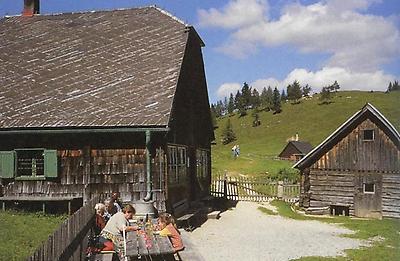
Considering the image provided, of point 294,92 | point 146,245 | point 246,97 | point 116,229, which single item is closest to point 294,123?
point 294,92

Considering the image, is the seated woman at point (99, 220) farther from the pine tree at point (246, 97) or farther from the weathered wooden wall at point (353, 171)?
the pine tree at point (246, 97)

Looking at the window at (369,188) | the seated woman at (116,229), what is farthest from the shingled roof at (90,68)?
the window at (369,188)

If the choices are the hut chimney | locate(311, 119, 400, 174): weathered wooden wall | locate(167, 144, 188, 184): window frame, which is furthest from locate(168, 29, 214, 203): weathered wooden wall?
the hut chimney

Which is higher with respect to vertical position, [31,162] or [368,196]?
[31,162]

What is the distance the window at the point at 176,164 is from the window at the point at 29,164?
147 inches

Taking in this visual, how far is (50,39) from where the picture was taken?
20500 millimetres

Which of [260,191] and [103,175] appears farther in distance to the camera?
[260,191]

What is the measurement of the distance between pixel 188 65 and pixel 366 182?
9.38 metres

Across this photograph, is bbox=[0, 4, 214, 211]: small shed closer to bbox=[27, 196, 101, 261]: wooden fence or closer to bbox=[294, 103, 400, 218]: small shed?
bbox=[27, 196, 101, 261]: wooden fence

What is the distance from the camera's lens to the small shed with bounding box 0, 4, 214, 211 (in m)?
15.4

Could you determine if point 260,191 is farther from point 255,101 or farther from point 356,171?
point 255,101

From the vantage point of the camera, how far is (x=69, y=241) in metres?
7.75

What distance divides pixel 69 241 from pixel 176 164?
33.9 ft

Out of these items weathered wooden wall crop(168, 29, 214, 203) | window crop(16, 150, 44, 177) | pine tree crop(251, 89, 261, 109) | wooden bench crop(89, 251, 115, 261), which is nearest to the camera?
wooden bench crop(89, 251, 115, 261)
